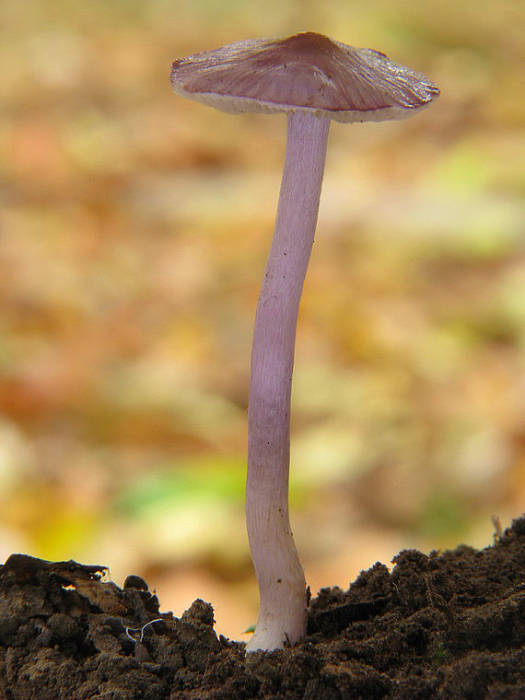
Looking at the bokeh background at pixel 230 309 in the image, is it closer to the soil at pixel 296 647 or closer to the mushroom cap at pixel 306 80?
the soil at pixel 296 647

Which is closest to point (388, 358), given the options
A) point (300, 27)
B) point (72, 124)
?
point (72, 124)

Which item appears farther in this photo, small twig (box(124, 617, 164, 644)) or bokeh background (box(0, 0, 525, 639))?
bokeh background (box(0, 0, 525, 639))

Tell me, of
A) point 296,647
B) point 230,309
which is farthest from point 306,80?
point 230,309

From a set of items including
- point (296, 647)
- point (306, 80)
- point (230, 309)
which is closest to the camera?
point (306, 80)

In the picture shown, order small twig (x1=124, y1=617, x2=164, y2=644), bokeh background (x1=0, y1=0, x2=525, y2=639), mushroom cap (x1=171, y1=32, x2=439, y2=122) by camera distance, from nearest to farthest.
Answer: mushroom cap (x1=171, y1=32, x2=439, y2=122) < small twig (x1=124, y1=617, x2=164, y2=644) < bokeh background (x1=0, y1=0, x2=525, y2=639)

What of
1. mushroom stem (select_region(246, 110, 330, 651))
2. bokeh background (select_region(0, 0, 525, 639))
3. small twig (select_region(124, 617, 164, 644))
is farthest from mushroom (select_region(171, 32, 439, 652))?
bokeh background (select_region(0, 0, 525, 639))

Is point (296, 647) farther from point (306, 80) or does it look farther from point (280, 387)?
point (306, 80)

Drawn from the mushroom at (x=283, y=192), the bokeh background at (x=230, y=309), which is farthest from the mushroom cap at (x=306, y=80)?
the bokeh background at (x=230, y=309)

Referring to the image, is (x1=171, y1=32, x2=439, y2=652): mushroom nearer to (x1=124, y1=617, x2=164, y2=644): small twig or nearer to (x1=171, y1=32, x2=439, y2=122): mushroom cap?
(x1=171, y1=32, x2=439, y2=122): mushroom cap
